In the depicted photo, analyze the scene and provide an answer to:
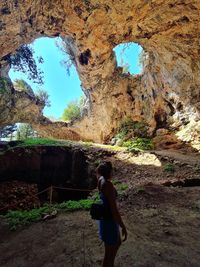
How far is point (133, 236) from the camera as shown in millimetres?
4852

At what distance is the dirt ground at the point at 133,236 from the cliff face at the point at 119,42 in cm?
745

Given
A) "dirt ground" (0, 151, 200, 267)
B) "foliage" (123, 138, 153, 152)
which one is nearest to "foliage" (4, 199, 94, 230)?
"dirt ground" (0, 151, 200, 267)

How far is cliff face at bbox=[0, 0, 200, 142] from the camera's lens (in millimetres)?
11133

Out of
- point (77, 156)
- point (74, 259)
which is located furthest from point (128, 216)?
point (77, 156)

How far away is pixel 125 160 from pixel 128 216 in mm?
5332

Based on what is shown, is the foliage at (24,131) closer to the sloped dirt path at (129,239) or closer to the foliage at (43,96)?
the foliage at (43,96)

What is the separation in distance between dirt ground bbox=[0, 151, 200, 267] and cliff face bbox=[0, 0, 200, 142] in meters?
7.45

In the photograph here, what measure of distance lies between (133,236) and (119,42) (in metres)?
11.9

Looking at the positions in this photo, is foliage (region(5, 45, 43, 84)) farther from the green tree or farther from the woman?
the woman

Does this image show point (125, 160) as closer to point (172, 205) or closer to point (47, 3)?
point (172, 205)

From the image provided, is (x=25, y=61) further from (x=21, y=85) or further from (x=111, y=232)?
(x=111, y=232)

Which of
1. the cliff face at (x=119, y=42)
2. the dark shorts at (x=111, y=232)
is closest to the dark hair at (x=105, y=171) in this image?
the dark shorts at (x=111, y=232)

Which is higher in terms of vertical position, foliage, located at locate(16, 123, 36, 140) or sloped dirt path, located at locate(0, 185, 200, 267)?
foliage, located at locate(16, 123, 36, 140)

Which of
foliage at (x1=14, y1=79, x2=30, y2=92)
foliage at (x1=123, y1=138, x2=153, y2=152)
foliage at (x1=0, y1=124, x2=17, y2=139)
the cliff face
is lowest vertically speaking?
foliage at (x1=123, y1=138, x2=153, y2=152)
